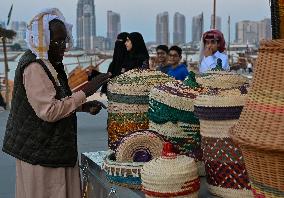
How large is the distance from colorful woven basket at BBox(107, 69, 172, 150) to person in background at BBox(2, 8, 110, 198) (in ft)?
0.52

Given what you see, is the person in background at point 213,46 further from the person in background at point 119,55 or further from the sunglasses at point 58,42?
the sunglasses at point 58,42

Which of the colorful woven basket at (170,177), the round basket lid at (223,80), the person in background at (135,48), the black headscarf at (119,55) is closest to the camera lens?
the colorful woven basket at (170,177)

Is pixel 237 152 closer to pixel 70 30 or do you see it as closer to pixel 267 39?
pixel 267 39

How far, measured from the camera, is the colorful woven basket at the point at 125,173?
7.68 feet

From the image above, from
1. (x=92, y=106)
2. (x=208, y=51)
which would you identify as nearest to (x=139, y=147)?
(x=92, y=106)

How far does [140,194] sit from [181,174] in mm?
368

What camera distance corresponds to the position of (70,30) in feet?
9.29

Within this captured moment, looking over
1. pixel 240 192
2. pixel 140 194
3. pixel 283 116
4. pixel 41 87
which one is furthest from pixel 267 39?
pixel 41 87

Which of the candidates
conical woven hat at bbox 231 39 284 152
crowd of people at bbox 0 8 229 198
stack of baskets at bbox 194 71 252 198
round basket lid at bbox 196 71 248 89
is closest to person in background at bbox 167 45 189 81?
crowd of people at bbox 0 8 229 198

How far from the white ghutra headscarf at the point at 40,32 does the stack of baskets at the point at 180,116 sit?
595 millimetres

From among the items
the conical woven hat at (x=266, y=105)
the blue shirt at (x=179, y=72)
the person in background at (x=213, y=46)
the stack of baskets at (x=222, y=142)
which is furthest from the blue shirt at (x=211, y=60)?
the conical woven hat at (x=266, y=105)

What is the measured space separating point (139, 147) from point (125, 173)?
0.14 meters

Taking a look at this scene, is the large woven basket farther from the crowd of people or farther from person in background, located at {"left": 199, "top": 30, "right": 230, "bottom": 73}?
person in background, located at {"left": 199, "top": 30, "right": 230, "bottom": 73}

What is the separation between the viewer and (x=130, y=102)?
280cm
